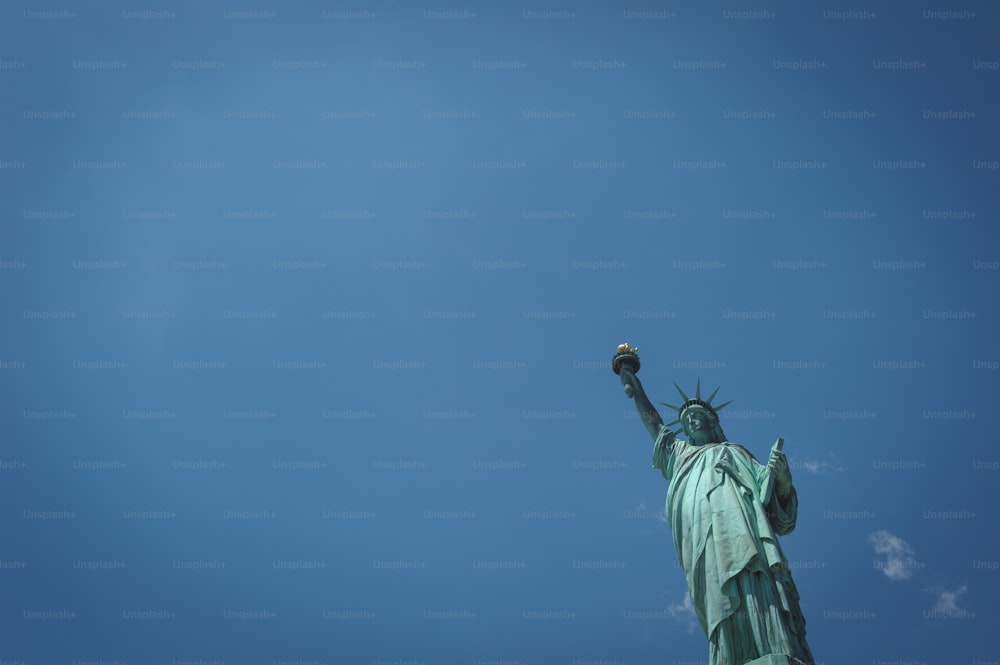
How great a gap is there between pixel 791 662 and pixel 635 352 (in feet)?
35.8

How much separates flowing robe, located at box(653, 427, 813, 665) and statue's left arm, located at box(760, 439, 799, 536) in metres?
0.03

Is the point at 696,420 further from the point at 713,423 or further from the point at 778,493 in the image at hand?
the point at 778,493

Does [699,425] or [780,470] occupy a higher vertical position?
[699,425]

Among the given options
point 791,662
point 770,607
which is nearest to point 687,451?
point 770,607

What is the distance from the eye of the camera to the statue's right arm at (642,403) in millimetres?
22750

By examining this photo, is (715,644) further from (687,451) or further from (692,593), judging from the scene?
(687,451)

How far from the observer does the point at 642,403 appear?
23125 mm

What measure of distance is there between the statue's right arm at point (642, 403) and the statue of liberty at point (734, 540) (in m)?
0.46

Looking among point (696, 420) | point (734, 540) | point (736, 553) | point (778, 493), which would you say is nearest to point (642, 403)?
point (696, 420)

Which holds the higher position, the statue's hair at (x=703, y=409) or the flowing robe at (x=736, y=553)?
the statue's hair at (x=703, y=409)

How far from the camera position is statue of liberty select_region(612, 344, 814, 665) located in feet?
51.1

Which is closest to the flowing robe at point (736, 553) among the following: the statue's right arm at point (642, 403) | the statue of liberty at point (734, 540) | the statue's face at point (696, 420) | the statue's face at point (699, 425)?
the statue of liberty at point (734, 540)

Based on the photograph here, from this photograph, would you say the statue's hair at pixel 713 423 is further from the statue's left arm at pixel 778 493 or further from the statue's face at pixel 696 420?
the statue's left arm at pixel 778 493

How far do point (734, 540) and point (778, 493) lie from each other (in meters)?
2.33
